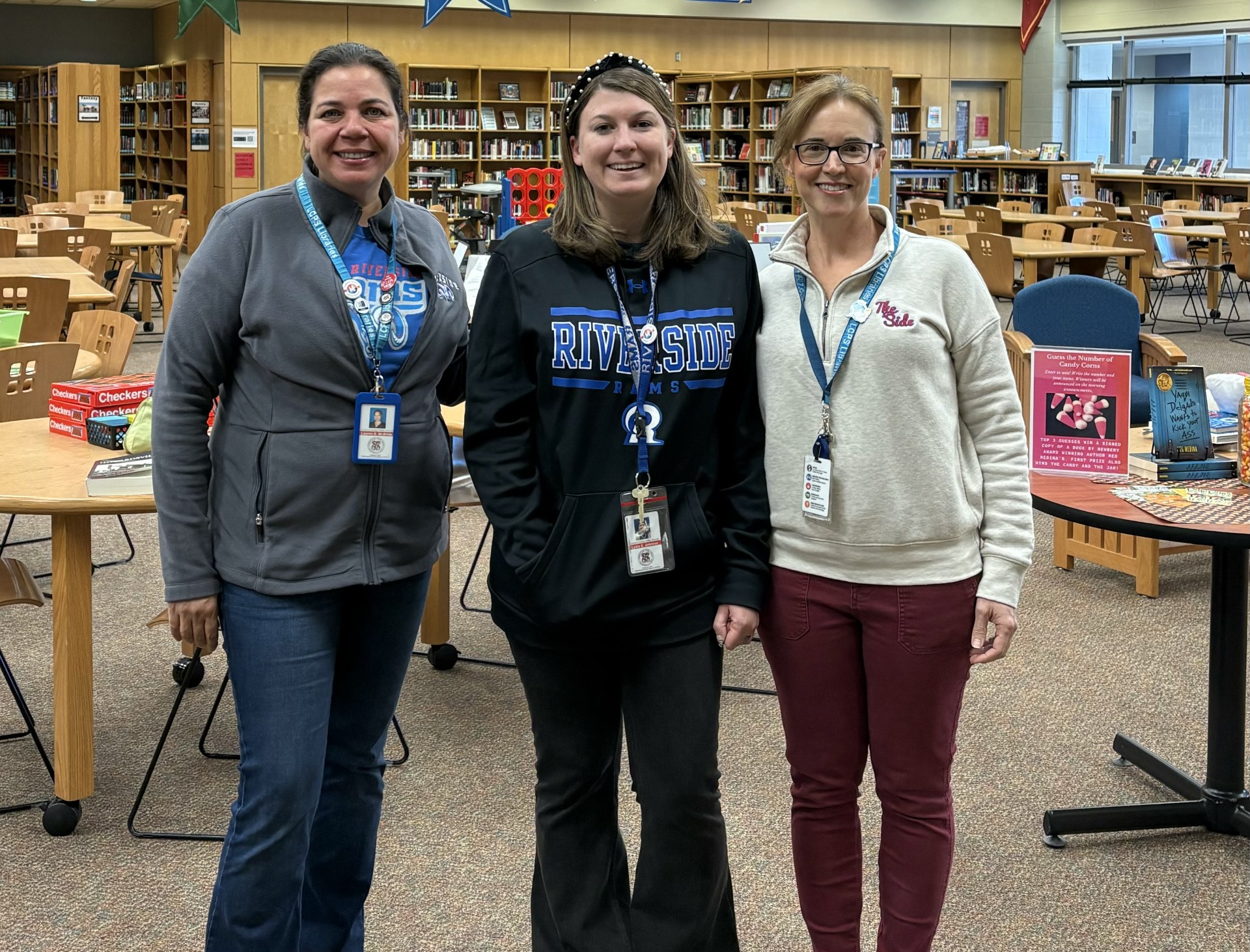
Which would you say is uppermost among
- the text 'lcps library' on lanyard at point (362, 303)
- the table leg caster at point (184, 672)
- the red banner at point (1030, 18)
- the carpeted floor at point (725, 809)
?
the red banner at point (1030, 18)

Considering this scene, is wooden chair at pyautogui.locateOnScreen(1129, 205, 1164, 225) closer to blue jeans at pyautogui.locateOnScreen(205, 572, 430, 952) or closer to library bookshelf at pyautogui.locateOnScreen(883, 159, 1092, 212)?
library bookshelf at pyautogui.locateOnScreen(883, 159, 1092, 212)

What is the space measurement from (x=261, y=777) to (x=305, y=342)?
2.03 ft

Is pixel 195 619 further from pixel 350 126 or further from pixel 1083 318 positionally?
pixel 1083 318

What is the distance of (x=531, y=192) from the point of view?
682 centimetres

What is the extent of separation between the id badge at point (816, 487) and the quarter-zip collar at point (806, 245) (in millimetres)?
273

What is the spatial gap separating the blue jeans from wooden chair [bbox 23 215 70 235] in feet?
31.7

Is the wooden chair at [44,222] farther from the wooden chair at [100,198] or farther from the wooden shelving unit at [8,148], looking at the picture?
the wooden shelving unit at [8,148]

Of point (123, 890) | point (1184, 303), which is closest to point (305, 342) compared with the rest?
point (123, 890)

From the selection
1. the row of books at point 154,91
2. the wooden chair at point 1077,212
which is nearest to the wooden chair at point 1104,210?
the wooden chair at point 1077,212

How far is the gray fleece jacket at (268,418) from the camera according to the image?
1903 millimetres

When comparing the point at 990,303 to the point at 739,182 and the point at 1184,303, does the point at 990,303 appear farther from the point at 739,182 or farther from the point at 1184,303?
the point at 739,182

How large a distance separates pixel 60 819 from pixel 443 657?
1.26 metres

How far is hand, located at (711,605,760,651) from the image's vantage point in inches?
75.4

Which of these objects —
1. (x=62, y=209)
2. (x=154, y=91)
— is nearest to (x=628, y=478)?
(x=62, y=209)
